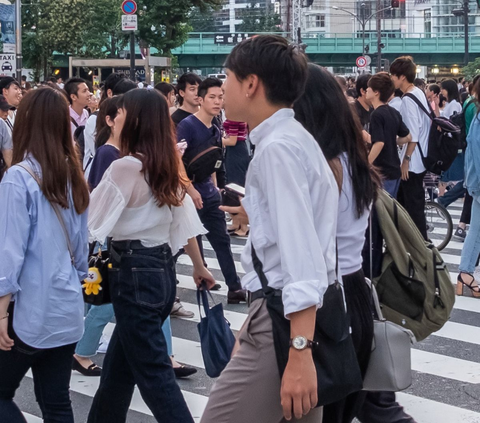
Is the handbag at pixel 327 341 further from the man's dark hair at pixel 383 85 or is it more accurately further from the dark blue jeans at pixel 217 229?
the man's dark hair at pixel 383 85

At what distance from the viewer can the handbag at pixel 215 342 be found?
161 inches

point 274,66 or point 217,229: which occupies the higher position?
point 274,66

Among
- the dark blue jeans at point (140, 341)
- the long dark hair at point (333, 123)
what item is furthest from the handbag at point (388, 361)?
the dark blue jeans at point (140, 341)

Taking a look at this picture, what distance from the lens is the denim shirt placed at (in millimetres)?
7539

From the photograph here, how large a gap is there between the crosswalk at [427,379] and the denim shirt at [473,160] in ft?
3.42

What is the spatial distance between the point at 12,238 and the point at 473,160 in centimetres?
493

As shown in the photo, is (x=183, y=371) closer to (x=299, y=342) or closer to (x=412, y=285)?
(x=412, y=285)

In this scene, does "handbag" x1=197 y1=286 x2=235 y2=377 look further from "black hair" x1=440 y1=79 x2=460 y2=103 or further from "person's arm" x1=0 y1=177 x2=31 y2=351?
"black hair" x1=440 y1=79 x2=460 y2=103

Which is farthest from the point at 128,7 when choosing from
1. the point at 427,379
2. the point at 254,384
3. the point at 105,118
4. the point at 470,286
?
the point at 254,384

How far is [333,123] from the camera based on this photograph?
10.2ft

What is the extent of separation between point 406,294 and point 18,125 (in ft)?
5.63

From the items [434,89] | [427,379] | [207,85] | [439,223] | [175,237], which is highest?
[434,89]

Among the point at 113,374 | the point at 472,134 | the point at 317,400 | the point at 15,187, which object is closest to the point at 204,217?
the point at 472,134

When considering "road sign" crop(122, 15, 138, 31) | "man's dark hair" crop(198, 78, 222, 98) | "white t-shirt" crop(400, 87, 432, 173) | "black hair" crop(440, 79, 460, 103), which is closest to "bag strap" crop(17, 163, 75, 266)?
"man's dark hair" crop(198, 78, 222, 98)
